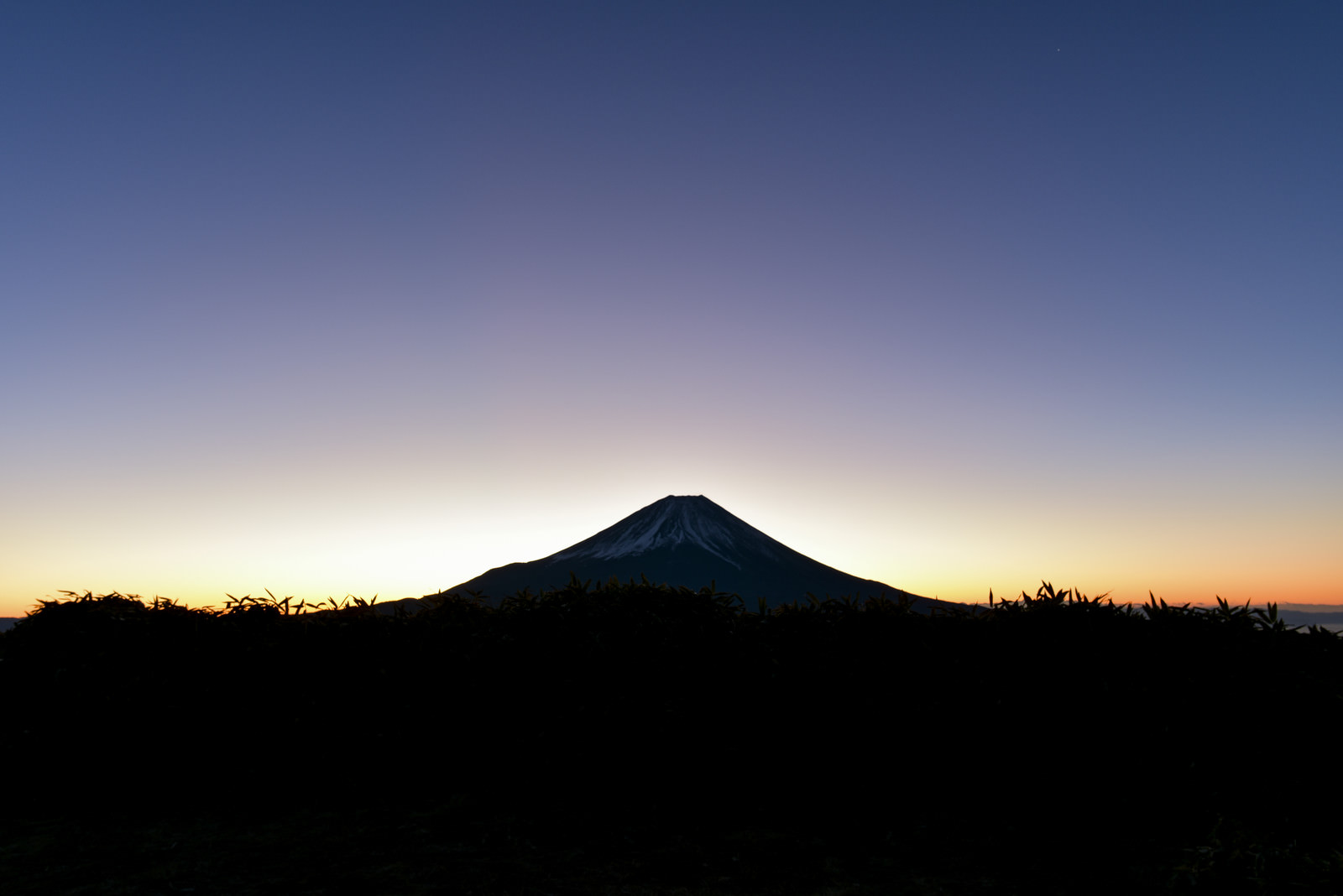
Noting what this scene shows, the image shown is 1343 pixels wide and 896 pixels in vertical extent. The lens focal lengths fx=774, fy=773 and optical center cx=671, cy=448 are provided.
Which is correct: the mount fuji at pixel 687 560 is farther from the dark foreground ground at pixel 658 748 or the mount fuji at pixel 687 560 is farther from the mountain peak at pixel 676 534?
the dark foreground ground at pixel 658 748

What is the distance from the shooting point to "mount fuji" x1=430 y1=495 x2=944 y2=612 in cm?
10438

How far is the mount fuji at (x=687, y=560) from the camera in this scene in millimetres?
104375

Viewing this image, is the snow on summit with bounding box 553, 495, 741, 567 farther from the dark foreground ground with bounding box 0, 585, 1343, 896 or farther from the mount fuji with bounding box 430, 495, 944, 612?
the dark foreground ground with bounding box 0, 585, 1343, 896

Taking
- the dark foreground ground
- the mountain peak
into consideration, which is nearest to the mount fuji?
the mountain peak

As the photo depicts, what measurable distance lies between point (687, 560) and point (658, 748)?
10091cm

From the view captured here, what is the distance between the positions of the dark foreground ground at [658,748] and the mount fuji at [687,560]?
91819 millimetres

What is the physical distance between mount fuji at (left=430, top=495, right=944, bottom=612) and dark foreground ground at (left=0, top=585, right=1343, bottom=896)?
91819 mm

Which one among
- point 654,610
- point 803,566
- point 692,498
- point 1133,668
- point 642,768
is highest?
point 692,498

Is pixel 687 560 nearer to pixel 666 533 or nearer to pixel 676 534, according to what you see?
pixel 676 534

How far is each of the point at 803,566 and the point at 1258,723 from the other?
→ 347ft

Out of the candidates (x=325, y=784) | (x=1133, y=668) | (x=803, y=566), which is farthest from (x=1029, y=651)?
(x=803, y=566)

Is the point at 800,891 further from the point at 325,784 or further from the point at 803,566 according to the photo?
the point at 803,566

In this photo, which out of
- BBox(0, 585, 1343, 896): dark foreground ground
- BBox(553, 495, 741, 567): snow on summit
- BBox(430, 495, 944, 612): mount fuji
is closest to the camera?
BBox(0, 585, 1343, 896): dark foreground ground

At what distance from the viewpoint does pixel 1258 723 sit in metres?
6.10
